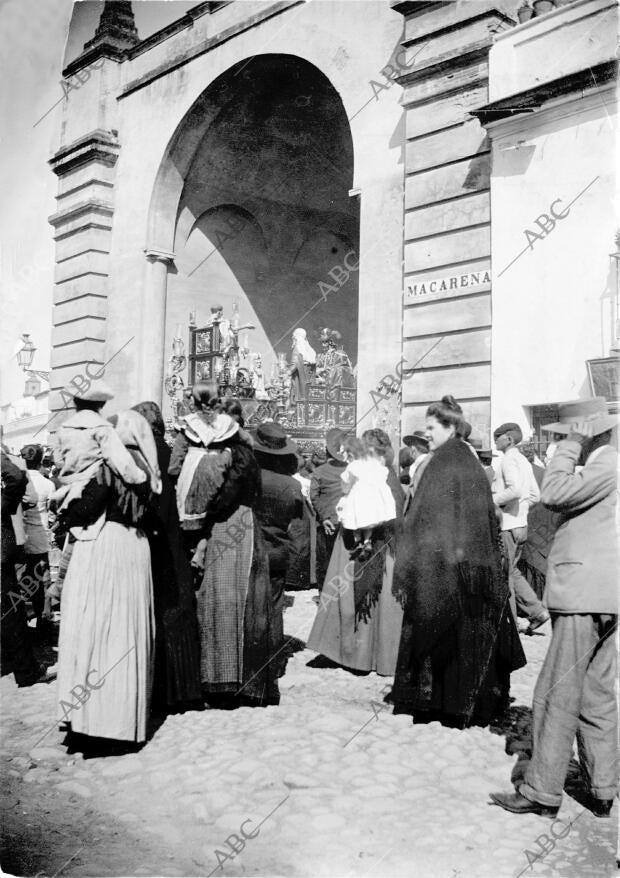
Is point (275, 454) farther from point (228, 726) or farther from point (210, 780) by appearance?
point (210, 780)

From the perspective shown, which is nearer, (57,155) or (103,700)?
(103,700)

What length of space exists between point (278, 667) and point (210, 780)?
208 centimetres

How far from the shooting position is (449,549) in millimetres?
5137

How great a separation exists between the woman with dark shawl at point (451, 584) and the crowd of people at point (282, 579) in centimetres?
1

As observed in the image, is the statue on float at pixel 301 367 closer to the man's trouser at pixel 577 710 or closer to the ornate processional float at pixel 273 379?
the ornate processional float at pixel 273 379

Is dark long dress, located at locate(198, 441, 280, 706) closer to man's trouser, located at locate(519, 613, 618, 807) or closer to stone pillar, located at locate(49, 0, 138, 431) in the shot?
man's trouser, located at locate(519, 613, 618, 807)

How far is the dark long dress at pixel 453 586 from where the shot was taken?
5.13m

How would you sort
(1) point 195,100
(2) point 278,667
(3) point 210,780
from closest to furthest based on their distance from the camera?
1. (3) point 210,780
2. (2) point 278,667
3. (1) point 195,100

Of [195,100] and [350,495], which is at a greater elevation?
[195,100]

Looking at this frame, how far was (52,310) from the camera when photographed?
19406 millimetres

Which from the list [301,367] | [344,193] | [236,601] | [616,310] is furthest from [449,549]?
[344,193]

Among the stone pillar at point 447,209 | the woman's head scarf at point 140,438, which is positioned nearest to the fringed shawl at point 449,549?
the woman's head scarf at point 140,438

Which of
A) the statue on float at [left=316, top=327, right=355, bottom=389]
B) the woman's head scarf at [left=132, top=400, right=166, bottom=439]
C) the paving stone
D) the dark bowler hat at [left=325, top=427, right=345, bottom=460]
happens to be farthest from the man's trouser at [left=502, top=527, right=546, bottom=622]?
the statue on float at [left=316, top=327, right=355, bottom=389]

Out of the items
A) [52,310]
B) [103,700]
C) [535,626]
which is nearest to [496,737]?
[103,700]
